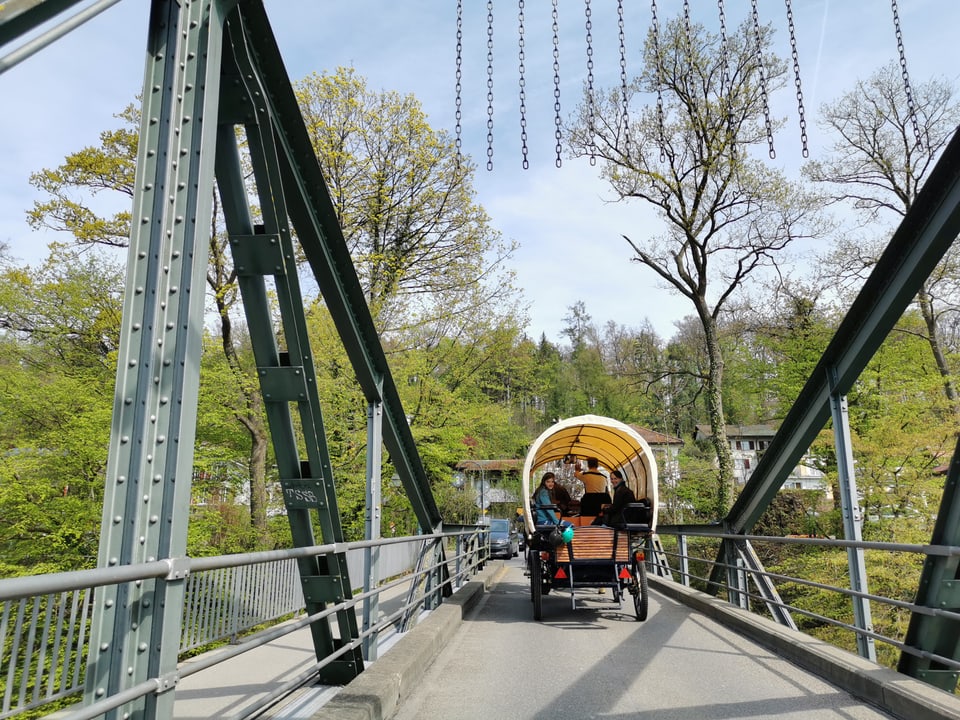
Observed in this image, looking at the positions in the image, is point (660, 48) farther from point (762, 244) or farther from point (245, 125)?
point (245, 125)

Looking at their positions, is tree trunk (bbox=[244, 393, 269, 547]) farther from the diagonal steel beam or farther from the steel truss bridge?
the diagonal steel beam

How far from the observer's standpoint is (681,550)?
13.3 metres

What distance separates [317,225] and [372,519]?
9.62ft

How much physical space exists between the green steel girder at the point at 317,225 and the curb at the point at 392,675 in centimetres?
189

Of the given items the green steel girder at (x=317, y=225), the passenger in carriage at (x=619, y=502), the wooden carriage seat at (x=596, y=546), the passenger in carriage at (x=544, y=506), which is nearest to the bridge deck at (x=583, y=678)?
the wooden carriage seat at (x=596, y=546)

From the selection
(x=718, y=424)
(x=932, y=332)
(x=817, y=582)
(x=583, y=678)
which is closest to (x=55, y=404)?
(x=583, y=678)

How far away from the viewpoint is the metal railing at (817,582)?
19.2 feet

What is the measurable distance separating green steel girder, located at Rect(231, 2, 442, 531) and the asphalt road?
245 cm

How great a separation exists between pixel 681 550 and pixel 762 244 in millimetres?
12896

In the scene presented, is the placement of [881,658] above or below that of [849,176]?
below

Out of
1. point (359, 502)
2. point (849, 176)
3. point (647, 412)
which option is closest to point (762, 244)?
point (849, 176)

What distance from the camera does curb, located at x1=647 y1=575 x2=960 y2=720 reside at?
4164 millimetres

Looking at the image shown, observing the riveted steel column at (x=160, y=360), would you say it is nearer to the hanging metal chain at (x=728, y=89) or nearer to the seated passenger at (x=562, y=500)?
the seated passenger at (x=562, y=500)

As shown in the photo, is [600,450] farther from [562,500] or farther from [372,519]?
[372,519]
